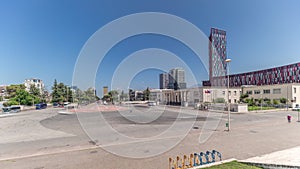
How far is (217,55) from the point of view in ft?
290

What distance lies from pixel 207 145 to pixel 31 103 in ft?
195

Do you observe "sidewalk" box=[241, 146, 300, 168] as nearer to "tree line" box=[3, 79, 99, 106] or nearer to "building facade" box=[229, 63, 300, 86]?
"tree line" box=[3, 79, 99, 106]

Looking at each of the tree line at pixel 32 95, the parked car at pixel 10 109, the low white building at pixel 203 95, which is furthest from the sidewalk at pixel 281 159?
the tree line at pixel 32 95

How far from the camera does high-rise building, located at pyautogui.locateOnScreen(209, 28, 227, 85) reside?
75812 millimetres

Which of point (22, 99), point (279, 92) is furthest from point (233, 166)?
point (22, 99)

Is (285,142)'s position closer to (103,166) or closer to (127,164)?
(127,164)

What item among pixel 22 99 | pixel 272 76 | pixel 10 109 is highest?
pixel 272 76

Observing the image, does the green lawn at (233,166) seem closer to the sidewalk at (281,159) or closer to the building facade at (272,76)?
the sidewalk at (281,159)

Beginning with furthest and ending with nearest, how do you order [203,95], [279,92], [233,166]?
1. [203,95]
2. [279,92]
3. [233,166]

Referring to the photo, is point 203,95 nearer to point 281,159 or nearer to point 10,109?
point 281,159

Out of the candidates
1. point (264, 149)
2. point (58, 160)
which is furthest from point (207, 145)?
point (58, 160)

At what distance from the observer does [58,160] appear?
6.68 m

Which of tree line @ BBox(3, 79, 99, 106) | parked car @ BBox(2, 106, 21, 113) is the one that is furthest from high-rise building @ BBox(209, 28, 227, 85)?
parked car @ BBox(2, 106, 21, 113)

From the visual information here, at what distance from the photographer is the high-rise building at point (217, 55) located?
75.8m
